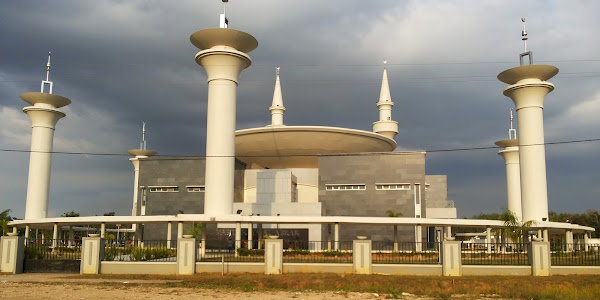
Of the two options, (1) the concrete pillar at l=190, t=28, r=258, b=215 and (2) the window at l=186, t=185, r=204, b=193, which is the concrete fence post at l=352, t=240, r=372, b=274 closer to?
(1) the concrete pillar at l=190, t=28, r=258, b=215

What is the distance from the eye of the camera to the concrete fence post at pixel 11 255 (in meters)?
29.0

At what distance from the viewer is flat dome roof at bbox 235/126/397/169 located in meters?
62.9

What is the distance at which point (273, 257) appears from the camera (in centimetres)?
2841

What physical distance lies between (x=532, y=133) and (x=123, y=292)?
42.6 metres

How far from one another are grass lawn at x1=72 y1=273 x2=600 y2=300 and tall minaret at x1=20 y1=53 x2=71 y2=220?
1515 inches

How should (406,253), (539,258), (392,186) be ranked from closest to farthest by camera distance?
(539,258)
(406,253)
(392,186)

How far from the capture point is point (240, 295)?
20.3 meters

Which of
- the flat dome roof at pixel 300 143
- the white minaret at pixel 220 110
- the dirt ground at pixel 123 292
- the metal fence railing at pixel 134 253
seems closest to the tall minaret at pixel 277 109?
the flat dome roof at pixel 300 143

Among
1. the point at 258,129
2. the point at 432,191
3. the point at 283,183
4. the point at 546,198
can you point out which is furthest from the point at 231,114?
the point at 432,191

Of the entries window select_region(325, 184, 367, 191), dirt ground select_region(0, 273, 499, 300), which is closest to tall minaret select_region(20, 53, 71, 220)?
window select_region(325, 184, 367, 191)

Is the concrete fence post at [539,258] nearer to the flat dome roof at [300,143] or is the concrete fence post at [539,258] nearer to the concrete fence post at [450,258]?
the concrete fence post at [450,258]

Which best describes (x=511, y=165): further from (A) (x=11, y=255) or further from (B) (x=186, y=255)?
(A) (x=11, y=255)

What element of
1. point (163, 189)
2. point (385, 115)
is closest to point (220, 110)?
point (163, 189)

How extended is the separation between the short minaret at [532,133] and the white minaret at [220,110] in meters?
25.5
